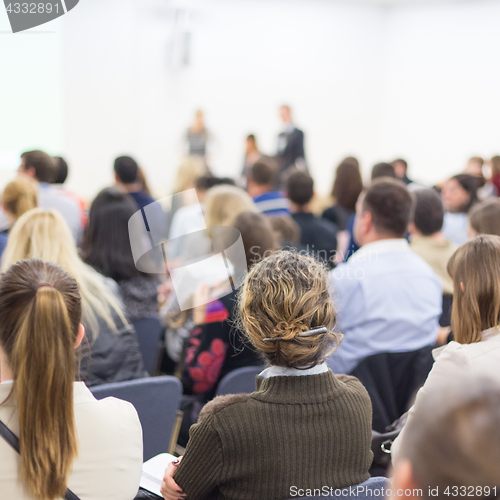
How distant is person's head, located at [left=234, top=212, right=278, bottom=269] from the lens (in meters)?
2.17

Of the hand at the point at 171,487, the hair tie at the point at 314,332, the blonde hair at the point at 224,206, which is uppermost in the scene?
the hair tie at the point at 314,332

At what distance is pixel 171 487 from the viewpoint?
115 cm

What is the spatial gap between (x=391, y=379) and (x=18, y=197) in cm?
218

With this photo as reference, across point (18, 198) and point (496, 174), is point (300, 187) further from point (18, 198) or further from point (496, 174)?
point (496, 174)

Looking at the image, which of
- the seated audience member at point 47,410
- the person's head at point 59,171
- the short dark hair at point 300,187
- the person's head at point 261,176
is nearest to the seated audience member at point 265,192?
the person's head at point 261,176

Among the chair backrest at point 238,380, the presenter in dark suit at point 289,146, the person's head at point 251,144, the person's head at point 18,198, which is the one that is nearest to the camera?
the chair backrest at point 238,380

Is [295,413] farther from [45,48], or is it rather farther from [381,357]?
[45,48]

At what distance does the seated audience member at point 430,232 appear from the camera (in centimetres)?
277

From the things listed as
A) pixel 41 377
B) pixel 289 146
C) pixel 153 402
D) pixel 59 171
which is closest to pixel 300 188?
pixel 59 171

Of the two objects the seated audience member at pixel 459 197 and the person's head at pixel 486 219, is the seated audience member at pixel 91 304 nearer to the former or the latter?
the person's head at pixel 486 219

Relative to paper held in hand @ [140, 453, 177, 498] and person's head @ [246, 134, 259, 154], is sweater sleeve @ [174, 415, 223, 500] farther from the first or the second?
person's head @ [246, 134, 259, 154]

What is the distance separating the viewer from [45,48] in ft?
23.0

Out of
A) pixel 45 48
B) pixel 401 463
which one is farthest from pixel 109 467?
pixel 45 48

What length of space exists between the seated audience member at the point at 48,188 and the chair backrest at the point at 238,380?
2.15 meters
